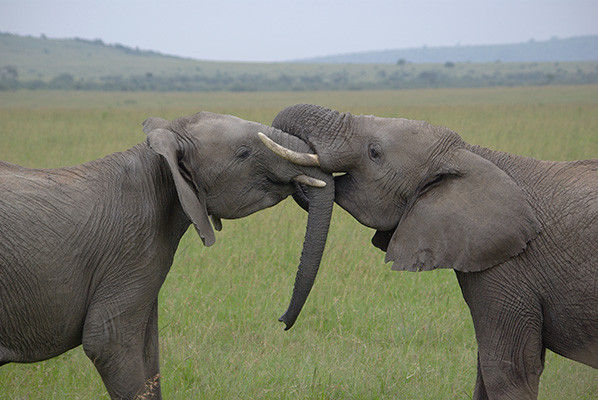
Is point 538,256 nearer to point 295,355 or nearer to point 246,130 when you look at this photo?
point 246,130

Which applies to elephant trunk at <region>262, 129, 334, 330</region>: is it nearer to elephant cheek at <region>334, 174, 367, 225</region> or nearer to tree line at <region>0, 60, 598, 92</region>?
elephant cheek at <region>334, 174, 367, 225</region>

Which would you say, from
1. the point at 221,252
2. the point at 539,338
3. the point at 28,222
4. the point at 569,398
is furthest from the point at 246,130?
the point at 221,252

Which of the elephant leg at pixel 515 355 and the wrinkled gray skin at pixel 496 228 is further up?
the wrinkled gray skin at pixel 496 228

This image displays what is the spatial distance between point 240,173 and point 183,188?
37 cm

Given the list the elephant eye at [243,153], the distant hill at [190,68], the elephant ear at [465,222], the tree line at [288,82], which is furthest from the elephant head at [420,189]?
the distant hill at [190,68]

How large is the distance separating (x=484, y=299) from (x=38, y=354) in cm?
237

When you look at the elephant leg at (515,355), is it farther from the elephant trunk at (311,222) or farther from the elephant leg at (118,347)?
the elephant leg at (118,347)

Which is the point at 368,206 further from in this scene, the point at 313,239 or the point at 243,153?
the point at 243,153

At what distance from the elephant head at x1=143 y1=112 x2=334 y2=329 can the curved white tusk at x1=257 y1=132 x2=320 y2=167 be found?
13mm

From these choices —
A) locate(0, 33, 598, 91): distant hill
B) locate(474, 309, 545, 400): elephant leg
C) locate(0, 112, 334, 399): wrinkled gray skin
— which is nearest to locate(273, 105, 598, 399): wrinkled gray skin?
locate(474, 309, 545, 400): elephant leg

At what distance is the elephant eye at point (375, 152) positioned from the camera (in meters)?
4.05

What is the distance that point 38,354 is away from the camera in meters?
3.82

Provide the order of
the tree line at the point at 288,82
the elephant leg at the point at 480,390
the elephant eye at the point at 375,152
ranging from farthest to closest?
the tree line at the point at 288,82 → the elephant leg at the point at 480,390 → the elephant eye at the point at 375,152

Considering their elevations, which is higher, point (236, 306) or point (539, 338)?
point (539, 338)
